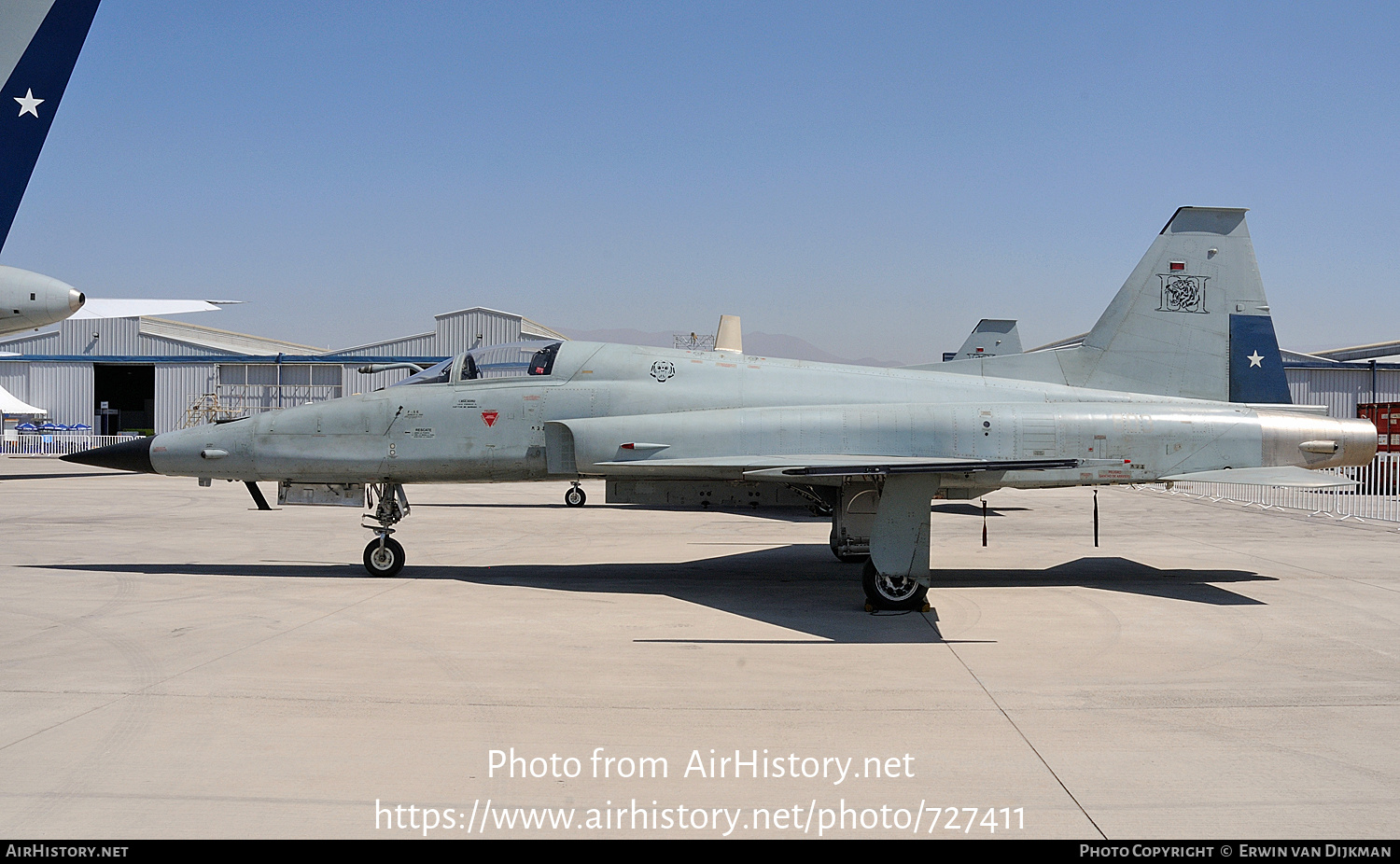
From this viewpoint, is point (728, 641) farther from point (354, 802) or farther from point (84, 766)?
point (84, 766)

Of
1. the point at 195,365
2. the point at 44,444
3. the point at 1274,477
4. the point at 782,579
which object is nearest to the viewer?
the point at 1274,477

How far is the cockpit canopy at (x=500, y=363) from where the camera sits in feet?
34.8

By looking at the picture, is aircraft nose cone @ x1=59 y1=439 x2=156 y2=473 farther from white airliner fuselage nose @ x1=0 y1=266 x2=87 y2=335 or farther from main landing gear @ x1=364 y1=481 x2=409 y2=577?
main landing gear @ x1=364 y1=481 x2=409 y2=577

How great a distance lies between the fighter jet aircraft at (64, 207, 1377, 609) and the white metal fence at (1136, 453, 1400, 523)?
34.1ft

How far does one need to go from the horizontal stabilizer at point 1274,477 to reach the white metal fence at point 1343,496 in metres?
10.6

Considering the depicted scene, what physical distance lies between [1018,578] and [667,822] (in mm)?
8513

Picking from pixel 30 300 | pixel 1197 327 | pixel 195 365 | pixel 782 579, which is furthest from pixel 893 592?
pixel 195 365

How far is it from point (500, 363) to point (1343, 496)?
24.1 m

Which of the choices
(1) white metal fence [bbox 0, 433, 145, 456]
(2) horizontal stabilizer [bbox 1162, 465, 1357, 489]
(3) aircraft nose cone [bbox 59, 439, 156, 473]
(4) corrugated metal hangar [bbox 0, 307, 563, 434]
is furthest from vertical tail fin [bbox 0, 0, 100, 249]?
(1) white metal fence [bbox 0, 433, 145, 456]

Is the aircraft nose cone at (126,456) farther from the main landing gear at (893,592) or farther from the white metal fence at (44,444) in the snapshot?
the white metal fence at (44,444)

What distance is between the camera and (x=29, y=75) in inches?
414

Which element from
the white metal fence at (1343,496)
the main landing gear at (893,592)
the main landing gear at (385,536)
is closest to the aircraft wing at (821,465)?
the main landing gear at (893,592)

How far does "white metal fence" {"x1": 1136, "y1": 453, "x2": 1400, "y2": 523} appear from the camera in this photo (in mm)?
20250

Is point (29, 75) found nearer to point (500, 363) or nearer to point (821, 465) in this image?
point (500, 363)
